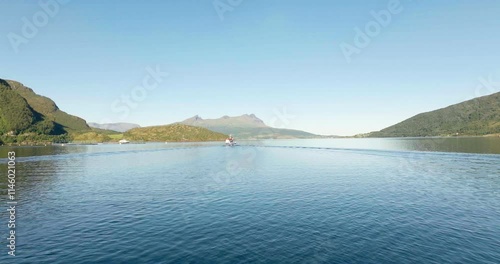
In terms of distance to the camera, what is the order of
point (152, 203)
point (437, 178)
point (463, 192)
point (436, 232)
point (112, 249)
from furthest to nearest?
1. point (437, 178)
2. point (463, 192)
3. point (152, 203)
4. point (436, 232)
5. point (112, 249)

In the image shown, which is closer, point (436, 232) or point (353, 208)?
point (436, 232)

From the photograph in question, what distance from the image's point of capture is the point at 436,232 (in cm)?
3369

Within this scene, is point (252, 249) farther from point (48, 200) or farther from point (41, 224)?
point (48, 200)

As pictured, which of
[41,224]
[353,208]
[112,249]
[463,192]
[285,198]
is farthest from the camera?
[463,192]

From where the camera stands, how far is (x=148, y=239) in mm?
30984

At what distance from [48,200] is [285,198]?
4797cm

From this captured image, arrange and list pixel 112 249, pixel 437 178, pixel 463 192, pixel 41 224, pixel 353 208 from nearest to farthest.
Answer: pixel 112 249 → pixel 41 224 → pixel 353 208 → pixel 463 192 → pixel 437 178

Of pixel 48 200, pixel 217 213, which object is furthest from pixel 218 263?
pixel 48 200

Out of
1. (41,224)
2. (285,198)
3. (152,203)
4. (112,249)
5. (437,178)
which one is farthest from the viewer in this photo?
(437,178)

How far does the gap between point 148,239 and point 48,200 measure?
33.9 metres

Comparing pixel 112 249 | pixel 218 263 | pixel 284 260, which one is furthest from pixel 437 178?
pixel 112 249

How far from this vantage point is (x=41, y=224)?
3616 centimetres

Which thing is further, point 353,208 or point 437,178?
point 437,178

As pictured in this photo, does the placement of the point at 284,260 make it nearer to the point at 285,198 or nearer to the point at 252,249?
the point at 252,249
